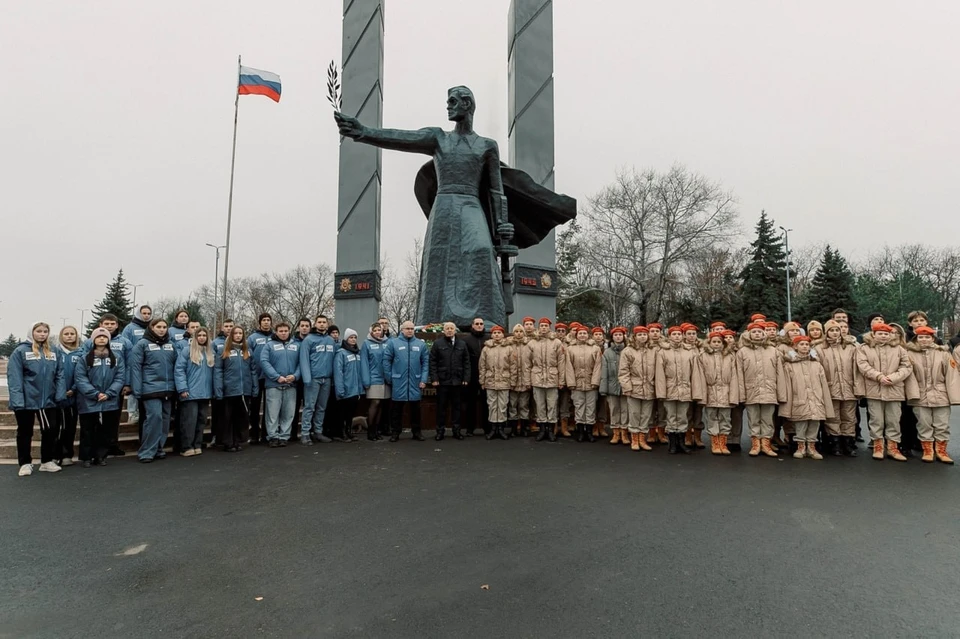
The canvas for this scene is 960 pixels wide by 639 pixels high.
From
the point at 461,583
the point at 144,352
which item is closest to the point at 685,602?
the point at 461,583

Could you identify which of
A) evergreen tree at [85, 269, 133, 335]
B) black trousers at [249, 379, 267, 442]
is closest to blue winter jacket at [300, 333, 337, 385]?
black trousers at [249, 379, 267, 442]

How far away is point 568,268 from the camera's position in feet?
111

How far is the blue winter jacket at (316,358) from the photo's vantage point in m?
6.68

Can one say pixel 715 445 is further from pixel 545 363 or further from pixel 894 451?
pixel 545 363

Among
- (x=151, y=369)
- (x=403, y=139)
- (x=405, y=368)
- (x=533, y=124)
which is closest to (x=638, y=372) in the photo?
(x=405, y=368)

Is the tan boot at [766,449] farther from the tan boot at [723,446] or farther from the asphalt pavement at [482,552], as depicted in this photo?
the asphalt pavement at [482,552]

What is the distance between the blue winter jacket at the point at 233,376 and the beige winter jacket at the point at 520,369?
3316 millimetres

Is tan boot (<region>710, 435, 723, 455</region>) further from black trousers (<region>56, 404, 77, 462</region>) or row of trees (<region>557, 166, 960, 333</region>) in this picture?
row of trees (<region>557, 166, 960, 333</region>)

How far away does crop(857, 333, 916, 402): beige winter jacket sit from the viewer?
227 inches

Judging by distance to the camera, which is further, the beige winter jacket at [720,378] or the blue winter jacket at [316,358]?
the blue winter jacket at [316,358]

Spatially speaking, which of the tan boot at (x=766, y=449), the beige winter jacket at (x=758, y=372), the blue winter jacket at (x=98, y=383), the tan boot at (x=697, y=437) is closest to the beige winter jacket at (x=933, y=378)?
the beige winter jacket at (x=758, y=372)

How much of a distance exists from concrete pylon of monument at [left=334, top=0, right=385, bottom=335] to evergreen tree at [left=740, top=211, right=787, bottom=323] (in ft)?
78.3

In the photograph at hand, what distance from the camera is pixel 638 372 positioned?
20.9 feet

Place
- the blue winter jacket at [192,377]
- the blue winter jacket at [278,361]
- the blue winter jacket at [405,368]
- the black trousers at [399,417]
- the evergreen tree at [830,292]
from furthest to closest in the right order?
1. the evergreen tree at [830,292]
2. the blue winter jacket at [405,368]
3. the black trousers at [399,417]
4. the blue winter jacket at [278,361]
5. the blue winter jacket at [192,377]
